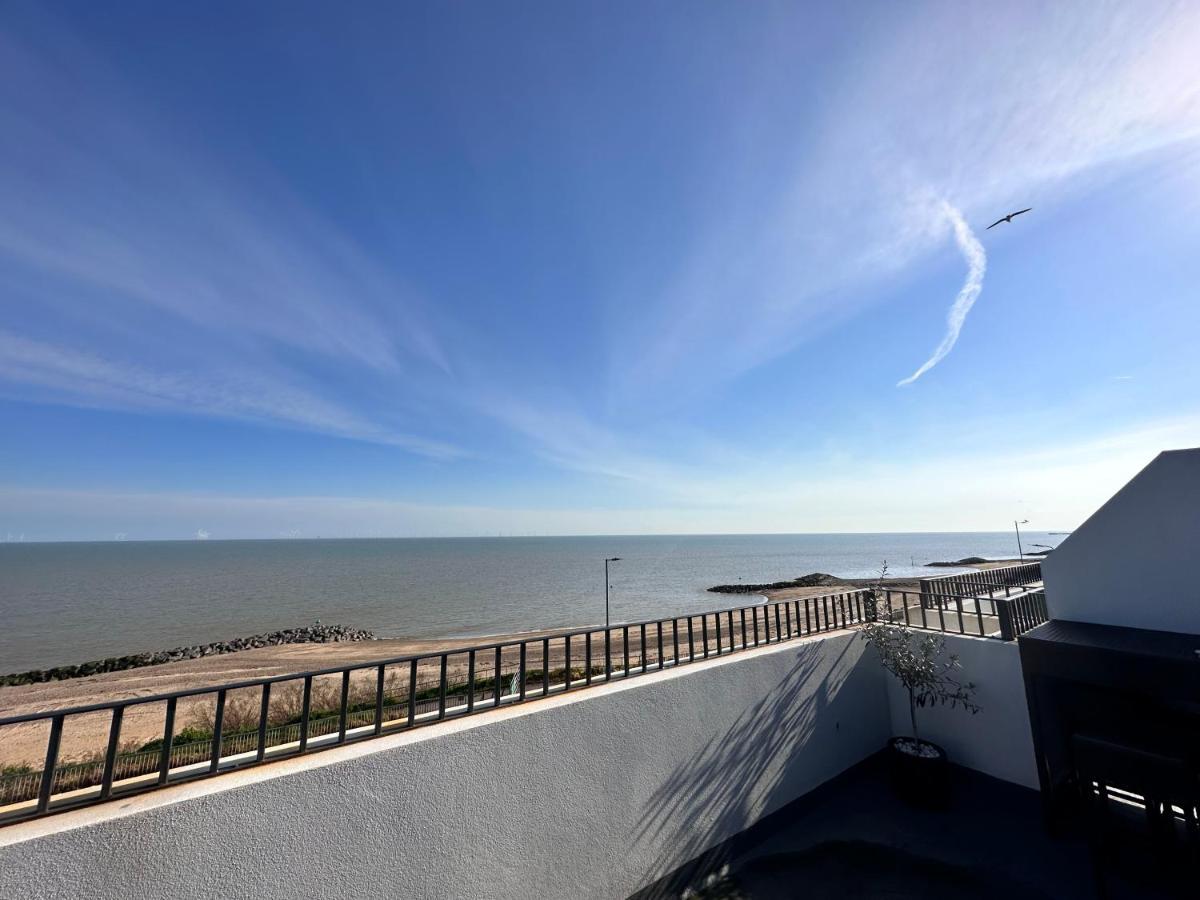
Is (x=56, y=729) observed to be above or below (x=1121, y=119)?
below

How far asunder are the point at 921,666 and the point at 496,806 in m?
5.00

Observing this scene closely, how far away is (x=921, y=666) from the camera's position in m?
5.57

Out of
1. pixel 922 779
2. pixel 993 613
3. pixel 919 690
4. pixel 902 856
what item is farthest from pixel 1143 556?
pixel 902 856

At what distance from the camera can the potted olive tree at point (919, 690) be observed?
17.4 ft

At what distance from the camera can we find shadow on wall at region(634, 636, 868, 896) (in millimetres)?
4219

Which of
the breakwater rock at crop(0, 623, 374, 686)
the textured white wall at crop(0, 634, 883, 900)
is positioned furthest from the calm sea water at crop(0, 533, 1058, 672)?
the textured white wall at crop(0, 634, 883, 900)

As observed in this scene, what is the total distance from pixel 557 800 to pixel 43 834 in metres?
2.77

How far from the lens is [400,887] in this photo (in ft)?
9.73

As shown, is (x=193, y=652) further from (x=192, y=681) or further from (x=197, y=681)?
(x=197, y=681)

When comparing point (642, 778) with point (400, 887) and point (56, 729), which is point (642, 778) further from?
point (56, 729)

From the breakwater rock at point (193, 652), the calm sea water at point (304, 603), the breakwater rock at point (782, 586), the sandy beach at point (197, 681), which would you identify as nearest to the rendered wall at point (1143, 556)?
the sandy beach at point (197, 681)

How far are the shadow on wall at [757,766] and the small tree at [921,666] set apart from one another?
1.07 feet

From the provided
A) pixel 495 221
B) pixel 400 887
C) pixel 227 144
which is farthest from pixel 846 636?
pixel 227 144

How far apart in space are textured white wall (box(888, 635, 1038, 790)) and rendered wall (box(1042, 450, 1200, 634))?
0.85 m
